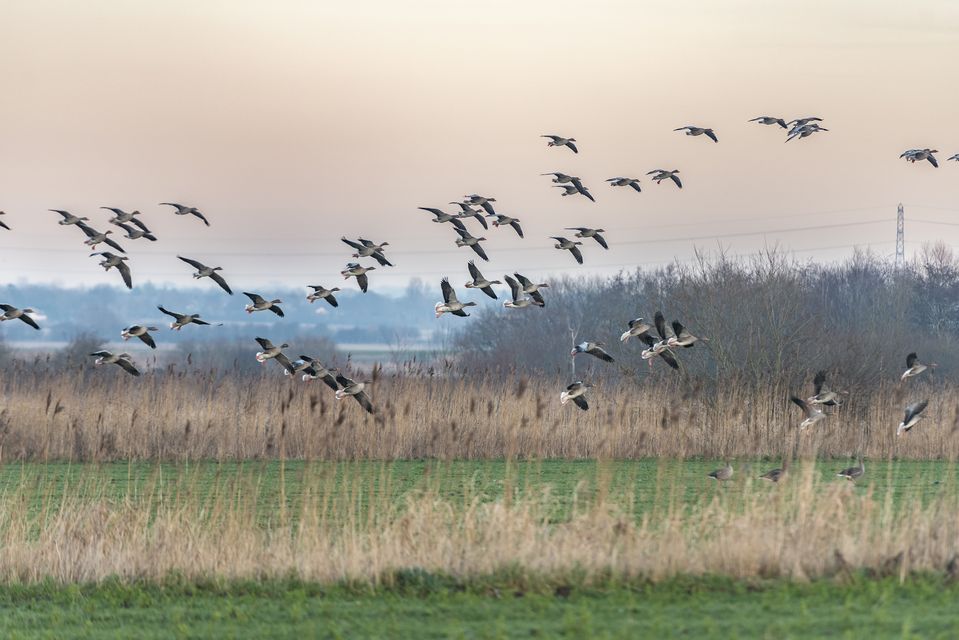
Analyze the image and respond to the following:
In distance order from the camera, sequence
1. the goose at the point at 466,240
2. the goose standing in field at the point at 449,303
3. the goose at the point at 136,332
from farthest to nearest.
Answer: the goose at the point at 466,240 < the goose standing in field at the point at 449,303 < the goose at the point at 136,332

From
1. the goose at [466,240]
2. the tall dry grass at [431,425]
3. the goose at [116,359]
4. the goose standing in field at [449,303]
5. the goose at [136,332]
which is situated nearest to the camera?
the goose at [116,359]

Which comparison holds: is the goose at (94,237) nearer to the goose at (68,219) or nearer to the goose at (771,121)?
the goose at (68,219)

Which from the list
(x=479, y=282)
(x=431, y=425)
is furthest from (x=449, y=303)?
(x=431, y=425)

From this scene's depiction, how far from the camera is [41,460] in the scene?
2311 cm

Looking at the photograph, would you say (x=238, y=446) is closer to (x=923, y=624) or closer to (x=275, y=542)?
(x=275, y=542)

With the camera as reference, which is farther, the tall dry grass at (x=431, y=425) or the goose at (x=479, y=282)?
the tall dry grass at (x=431, y=425)

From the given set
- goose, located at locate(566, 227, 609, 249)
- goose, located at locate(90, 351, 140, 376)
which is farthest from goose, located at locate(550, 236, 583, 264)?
goose, located at locate(90, 351, 140, 376)

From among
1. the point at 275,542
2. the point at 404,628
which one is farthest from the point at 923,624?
the point at 275,542

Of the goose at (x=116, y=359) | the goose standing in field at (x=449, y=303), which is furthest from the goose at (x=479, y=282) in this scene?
the goose at (x=116, y=359)

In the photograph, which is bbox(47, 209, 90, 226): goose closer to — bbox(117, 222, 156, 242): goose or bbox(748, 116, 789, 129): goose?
bbox(117, 222, 156, 242): goose

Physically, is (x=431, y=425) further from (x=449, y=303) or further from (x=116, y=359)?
(x=116, y=359)

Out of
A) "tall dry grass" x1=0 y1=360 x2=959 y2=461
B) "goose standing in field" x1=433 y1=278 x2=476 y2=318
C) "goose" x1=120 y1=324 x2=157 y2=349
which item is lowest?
"tall dry grass" x1=0 y1=360 x2=959 y2=461

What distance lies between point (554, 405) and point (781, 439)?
4.40 metres

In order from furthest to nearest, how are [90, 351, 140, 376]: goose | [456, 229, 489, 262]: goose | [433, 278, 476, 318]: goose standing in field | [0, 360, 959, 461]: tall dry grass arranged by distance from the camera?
[0, 360, 959, 461]: tall dry grass → [456, 229, 489, 262]: goose → [433, 278, 476, 318]: goose standing in field → [90, 351, 140, 376]: goose
